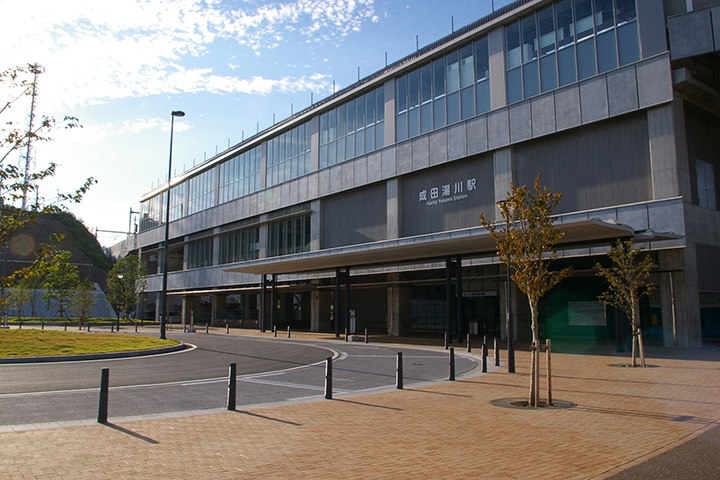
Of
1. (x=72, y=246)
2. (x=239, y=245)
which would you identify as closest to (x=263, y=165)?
(x=239, y=245)

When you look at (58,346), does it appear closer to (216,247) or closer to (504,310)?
(504,310)

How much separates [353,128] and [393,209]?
889 cm

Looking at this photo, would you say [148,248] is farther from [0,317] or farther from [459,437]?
[459,437]

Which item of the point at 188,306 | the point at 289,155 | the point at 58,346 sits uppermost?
the point at 289,155

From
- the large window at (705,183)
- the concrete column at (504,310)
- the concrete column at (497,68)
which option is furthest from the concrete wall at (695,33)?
the concrete column at (504,310)

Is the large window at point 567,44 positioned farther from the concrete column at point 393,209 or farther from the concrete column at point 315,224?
the concrete column at point 315,224

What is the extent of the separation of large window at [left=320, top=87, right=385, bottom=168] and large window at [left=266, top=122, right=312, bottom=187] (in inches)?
105

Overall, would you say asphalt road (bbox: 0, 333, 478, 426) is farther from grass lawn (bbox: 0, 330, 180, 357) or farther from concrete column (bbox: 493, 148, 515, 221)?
concrete column (bbox: 493, 148, 515, 221)

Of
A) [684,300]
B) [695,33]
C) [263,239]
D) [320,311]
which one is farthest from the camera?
[263,239]

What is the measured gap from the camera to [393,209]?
3812cm

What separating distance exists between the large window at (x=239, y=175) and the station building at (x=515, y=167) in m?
3.75

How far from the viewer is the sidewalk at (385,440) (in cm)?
580

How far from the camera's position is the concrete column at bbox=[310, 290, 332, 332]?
4729 centimetres

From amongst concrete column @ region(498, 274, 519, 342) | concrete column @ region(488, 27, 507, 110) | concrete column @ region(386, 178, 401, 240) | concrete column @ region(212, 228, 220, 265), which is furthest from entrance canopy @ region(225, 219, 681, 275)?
concrete column @ region(212, 228, 220, 265)
